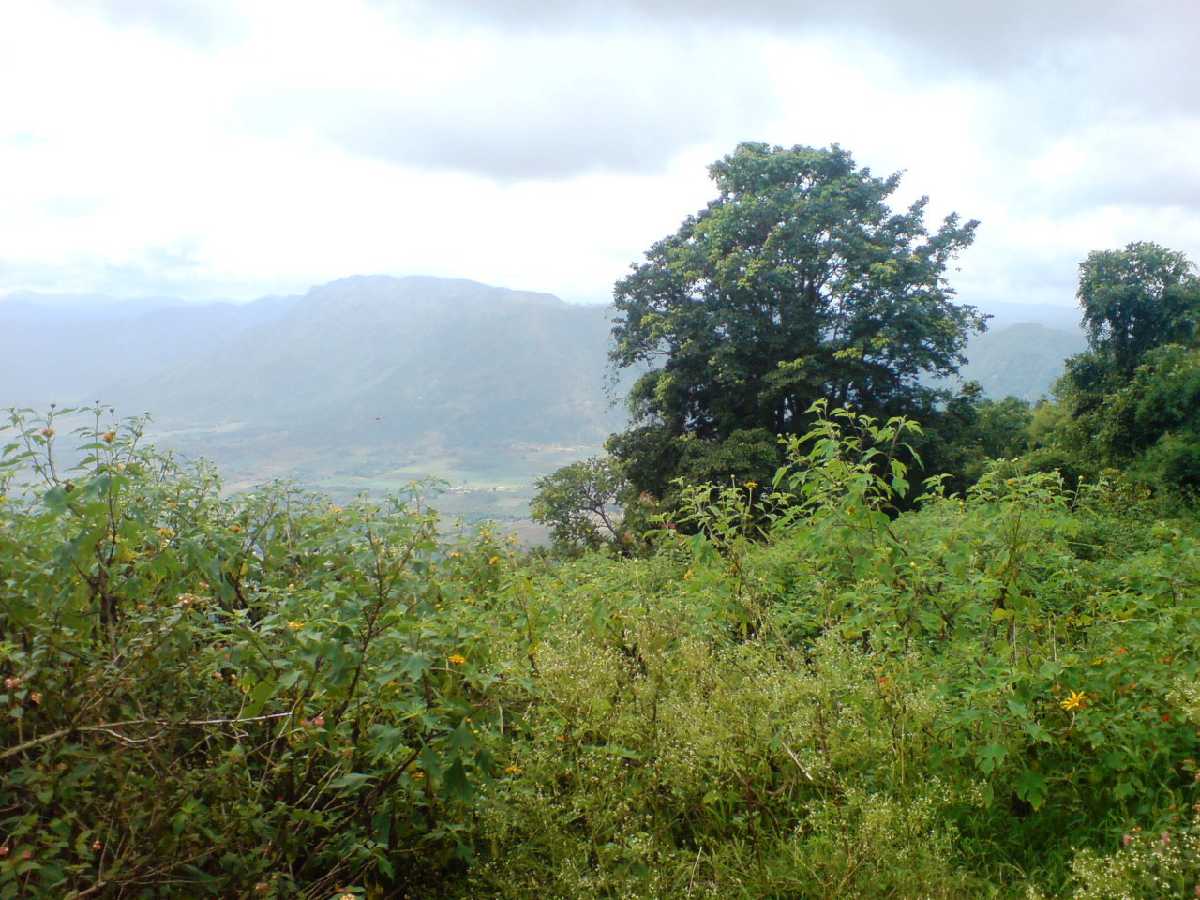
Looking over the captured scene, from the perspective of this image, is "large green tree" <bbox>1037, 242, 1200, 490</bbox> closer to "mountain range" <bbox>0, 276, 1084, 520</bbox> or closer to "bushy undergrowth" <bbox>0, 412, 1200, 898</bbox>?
"bushy undergrowth" <bbox>0, 412, 1200, 898</bbox>

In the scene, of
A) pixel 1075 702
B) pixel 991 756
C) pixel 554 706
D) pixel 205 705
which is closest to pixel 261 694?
pixel 205 705

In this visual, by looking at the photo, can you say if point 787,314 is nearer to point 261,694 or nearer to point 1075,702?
point 1075,702

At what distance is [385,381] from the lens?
14975 centimetres

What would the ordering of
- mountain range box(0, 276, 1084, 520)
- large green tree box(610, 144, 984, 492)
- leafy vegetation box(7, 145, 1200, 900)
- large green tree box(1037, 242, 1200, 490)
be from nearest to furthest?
leafy vegetation box(7, 145, 1200, 900) → large green tree box(1037, 242, 1200, 490) → large green tree box(610, 144, 984, 492) → mountain range box(0, 276, 1084, 520)

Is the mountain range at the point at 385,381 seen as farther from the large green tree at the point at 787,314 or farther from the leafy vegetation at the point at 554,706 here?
the leafy vegetation at the point at 554,706

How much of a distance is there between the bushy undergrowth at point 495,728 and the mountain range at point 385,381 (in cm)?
6984

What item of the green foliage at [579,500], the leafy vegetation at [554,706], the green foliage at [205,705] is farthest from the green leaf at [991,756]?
the green foliage at [579,500]

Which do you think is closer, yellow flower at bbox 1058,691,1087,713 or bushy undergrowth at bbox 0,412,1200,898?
bushy undergrowth at bbox 0,412,1200,898

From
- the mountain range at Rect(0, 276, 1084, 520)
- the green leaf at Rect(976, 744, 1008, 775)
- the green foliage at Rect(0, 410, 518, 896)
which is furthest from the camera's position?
the mountain range at Rect(0, 276, 1084, 520)

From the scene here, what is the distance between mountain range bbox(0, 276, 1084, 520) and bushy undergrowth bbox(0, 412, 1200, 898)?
6984 cm

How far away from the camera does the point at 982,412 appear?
1973 centimetres

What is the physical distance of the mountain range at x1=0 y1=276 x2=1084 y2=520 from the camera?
9569cm

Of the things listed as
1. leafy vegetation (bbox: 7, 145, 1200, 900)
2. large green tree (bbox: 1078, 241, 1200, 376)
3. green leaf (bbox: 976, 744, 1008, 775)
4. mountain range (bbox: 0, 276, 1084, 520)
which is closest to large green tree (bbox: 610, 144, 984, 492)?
large green tree (bbox: 1078, 241, 1200, 376)

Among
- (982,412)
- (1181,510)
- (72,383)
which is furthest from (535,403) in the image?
(1181,510)
